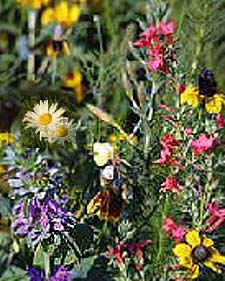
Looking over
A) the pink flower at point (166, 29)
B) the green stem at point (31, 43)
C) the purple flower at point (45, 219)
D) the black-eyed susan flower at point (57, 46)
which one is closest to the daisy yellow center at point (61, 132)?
the purple flower at point (45, 219)

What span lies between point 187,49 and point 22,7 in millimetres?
866

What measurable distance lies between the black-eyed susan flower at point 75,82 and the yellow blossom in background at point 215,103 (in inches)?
23.2

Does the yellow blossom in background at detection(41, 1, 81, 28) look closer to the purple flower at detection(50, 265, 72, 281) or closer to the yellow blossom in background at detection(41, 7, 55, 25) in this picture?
the yellow blossom in background at detection(41, 7, 55, 25)

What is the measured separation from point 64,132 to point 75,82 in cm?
63

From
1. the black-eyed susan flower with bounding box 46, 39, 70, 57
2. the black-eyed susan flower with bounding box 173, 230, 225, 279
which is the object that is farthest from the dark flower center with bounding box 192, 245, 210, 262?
the black-eyed susan flower with bounding box 46, 39, 70, 57

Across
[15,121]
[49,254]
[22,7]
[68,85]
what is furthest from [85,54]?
[49,254]

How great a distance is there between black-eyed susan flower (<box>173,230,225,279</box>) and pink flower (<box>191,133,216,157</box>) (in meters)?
0.10

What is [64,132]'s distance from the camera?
128 cm

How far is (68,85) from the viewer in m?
1.91

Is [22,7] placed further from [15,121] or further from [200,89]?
[200,89]

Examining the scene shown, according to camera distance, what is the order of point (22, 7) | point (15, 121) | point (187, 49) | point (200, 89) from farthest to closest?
point (22, 7) → point (15, 121) → point (187, 49) → point (200, 89)

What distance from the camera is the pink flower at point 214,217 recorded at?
1.25m

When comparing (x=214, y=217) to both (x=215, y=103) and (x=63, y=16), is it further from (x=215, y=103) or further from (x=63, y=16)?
(x=63, y=16)

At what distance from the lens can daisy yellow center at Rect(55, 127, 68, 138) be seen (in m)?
1.27
